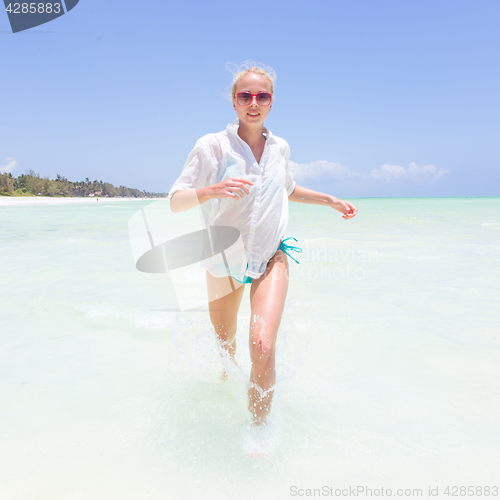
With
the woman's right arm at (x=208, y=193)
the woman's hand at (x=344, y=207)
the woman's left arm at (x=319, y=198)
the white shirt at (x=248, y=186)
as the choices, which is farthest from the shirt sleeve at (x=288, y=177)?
the woman's right arm at (x=208, y=193)

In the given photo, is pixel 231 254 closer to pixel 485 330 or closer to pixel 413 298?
pixel 485 330

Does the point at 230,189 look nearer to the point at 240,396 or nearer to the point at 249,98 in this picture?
the point at 249,98

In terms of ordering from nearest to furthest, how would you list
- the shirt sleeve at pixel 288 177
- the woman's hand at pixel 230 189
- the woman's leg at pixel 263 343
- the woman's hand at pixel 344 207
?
the woman's hand at pixel 230 189, the woman's leg at pixel 263 343, the shirt sleeve at pixel 288 177, the woman's hand at pixel 344 207

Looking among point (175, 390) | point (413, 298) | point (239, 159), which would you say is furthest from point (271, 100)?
point (413, 298)

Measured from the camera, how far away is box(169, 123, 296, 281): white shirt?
207 centimetres

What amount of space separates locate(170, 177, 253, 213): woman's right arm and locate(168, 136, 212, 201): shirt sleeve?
6 centimetres

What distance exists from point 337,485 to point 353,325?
2.13 m

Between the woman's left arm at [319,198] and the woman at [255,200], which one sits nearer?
the woman at [255,200]

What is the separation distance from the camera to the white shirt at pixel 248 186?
6.79 feet

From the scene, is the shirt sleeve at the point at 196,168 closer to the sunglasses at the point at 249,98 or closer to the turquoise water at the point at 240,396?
the sunglasses at the point at 249,98

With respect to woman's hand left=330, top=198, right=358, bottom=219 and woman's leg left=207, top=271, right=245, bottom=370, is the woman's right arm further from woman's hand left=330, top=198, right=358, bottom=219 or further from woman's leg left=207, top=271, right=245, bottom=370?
woman's hand left=330, top=198, right=358, bottom=219

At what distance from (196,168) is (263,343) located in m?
1.04

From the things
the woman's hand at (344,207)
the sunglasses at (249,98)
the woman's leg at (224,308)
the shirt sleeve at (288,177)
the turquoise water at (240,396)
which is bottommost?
the turquoise water at (240,396)

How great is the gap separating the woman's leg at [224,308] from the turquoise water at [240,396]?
0.17m
